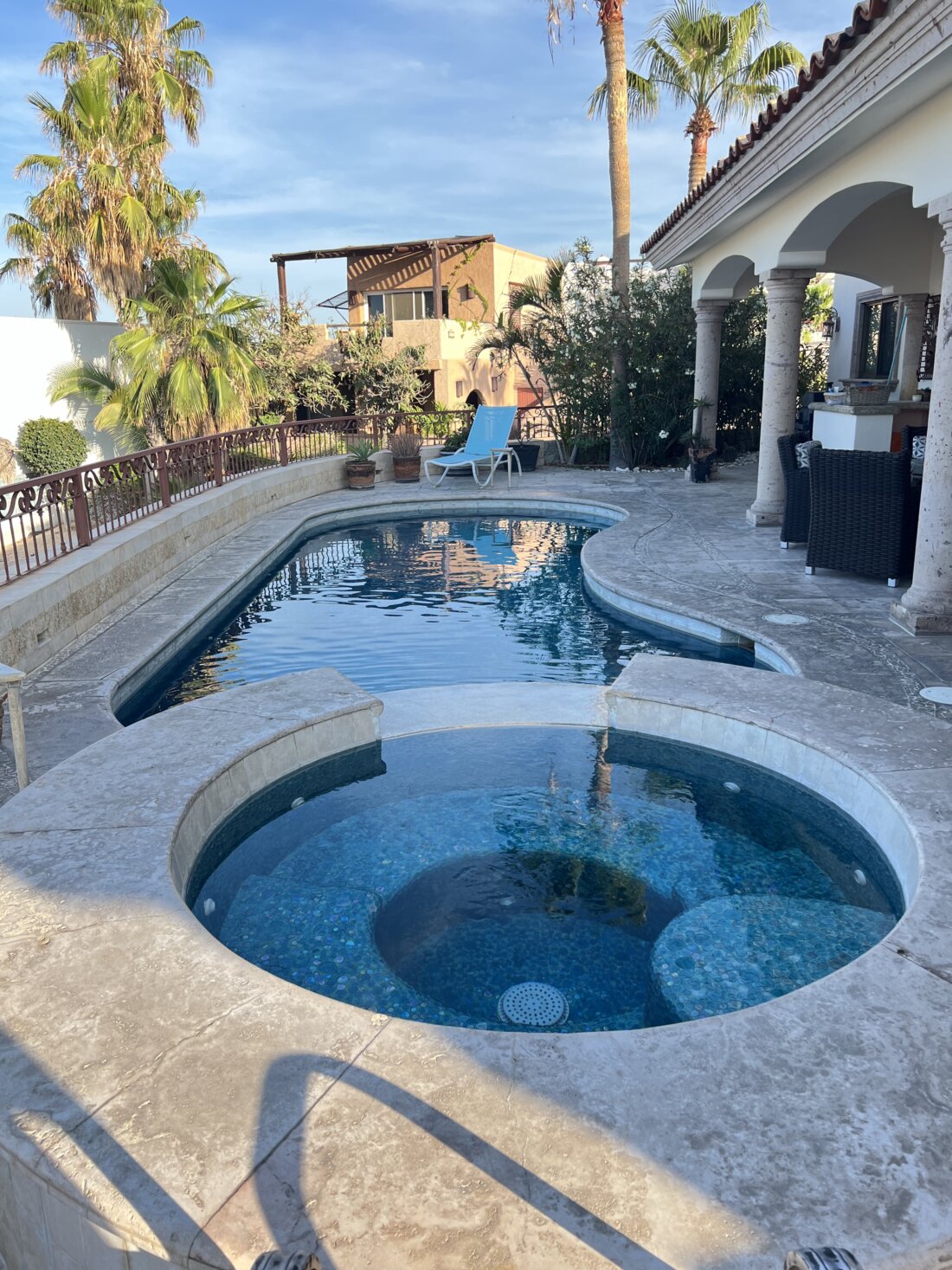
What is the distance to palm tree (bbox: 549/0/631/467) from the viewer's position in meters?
14.8

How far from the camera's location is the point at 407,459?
15.1m

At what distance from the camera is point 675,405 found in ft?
48.3

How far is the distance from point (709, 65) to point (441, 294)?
34.7 feet

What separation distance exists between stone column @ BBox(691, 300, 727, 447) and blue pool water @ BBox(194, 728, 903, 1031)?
10070mm

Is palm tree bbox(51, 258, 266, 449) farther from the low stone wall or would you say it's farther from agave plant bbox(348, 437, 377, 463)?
the low stone wall

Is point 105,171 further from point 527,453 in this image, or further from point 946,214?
point 946,214

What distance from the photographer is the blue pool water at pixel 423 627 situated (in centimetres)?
632

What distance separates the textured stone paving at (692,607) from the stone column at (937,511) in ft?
0.50

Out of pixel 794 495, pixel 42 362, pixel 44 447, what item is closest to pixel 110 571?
pixel 794 495

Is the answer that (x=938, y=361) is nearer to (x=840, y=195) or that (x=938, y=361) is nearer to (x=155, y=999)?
(x=840, y=195)

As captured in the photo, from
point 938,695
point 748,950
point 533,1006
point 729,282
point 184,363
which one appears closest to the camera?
point 533,1006

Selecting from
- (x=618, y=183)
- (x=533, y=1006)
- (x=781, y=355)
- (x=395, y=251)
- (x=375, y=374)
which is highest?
(x=395, y=251)

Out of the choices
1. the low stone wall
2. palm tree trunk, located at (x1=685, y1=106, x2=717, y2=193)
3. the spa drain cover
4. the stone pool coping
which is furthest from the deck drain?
palm tree trunk, located at (x1=685, y1=106, x2=717, y2=193)

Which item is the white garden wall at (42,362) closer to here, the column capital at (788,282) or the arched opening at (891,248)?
the column capital at (788,282)
